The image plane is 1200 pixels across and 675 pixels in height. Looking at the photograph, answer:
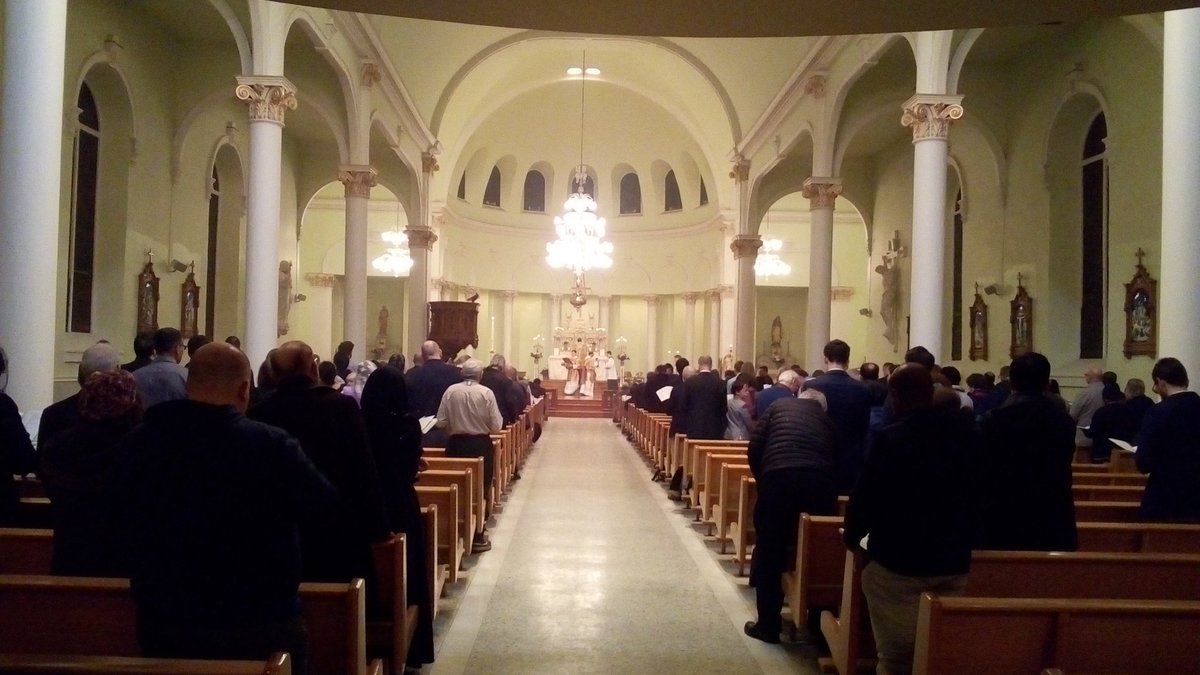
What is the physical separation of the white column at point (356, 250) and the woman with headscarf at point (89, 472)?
13603mm

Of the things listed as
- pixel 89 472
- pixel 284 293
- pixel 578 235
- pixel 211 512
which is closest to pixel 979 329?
pixel 578 235

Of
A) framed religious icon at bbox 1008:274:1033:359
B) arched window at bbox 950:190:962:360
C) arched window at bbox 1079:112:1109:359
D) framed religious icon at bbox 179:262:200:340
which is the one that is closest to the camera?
arched window at bbox 1079:112:1109:359

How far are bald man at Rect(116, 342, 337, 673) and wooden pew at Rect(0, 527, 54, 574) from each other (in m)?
2.02

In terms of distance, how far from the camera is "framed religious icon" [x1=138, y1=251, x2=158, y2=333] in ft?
46.7

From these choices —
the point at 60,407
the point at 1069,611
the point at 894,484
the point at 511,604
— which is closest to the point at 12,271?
the point at 60,407

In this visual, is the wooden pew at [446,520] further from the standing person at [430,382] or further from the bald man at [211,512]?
the bald man at [211,512]

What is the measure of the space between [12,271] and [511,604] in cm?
446

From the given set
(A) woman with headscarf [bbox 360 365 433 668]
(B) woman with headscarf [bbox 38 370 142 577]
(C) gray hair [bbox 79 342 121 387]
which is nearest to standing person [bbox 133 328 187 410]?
(C) gray hair [bbox 79 342 121 387]

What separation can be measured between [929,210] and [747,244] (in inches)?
404

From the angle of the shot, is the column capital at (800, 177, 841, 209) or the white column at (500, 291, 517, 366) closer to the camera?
the column capital at (800, 177, 841, 209)

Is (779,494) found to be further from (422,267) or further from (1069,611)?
(422,267)

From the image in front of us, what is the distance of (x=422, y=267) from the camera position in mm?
22359

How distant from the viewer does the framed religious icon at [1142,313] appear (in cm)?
1205

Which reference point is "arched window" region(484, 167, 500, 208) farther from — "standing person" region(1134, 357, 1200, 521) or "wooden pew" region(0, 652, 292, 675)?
"wooden pew" region(0, 652, 292, 675)
